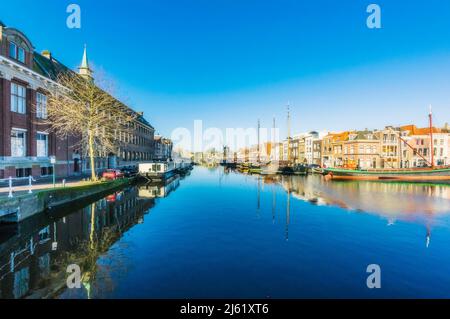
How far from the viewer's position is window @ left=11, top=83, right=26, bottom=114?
24.4m

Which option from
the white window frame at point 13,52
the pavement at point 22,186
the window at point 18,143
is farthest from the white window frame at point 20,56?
the pavement at point 22,186

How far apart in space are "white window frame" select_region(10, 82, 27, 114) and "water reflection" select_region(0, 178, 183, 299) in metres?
15.4

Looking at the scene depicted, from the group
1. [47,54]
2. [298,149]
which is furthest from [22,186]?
[298,149]

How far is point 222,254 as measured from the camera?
10.0 meters

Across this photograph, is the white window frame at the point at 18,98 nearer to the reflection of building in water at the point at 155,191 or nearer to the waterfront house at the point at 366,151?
the reflection of building in water at the point at 155,191

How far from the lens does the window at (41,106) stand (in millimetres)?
27717

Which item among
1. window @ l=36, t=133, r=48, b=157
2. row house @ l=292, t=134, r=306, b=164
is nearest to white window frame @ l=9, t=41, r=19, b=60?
window @ l=36, t=133, r=48, b=157

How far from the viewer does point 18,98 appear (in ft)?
82.2

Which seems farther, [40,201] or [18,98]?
[18,98]

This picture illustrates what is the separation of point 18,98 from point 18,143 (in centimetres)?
466

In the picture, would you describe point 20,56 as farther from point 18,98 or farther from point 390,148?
point 390,148

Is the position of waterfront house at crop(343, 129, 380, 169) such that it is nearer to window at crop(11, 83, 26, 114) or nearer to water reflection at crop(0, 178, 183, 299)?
water reflection at crop(0, 178, 183, 299)
